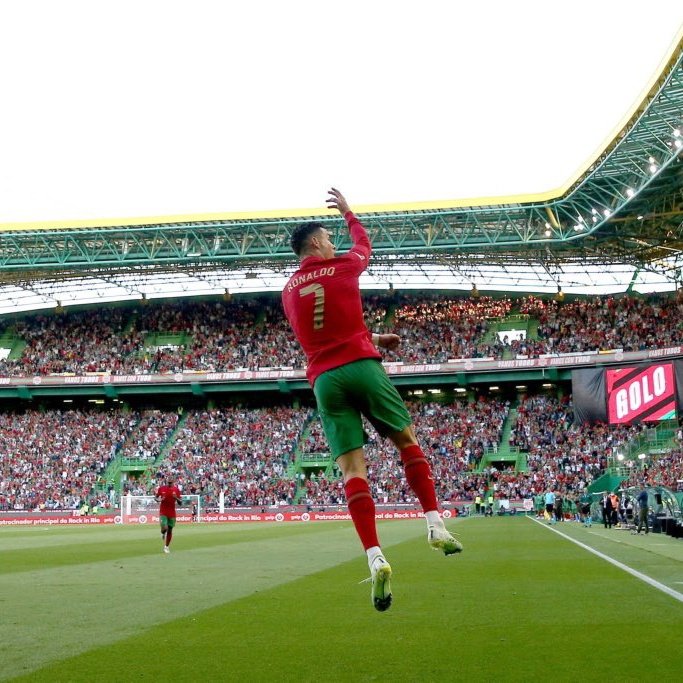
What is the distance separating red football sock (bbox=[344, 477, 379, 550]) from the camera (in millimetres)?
5516

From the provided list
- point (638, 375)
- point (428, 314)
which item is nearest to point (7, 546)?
point (638, 375)

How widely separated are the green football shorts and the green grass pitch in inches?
49.6

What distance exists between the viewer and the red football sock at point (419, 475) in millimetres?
5715

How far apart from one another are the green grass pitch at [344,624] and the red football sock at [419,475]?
851 millimetres

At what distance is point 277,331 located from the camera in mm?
59062

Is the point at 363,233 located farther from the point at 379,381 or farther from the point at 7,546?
the point at 7,546

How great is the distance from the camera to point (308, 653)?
5.01m

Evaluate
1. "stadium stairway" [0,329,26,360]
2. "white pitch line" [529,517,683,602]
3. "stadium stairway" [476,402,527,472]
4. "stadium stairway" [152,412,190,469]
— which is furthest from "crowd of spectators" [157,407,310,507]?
"white pitch line" [529,517,683,602]

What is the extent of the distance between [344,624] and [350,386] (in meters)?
1.85

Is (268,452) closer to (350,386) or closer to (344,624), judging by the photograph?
(344,624)

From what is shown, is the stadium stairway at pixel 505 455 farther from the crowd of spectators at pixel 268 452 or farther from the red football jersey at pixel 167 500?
the red football jersey at pixel 167 500

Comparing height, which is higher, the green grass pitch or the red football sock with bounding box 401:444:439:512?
the red football sock with bounding box 401:444:439:512

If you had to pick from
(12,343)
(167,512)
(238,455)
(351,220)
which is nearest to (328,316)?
(351,220)

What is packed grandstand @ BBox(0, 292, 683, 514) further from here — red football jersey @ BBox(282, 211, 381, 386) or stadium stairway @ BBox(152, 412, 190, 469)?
red football jersey @ BBox(282, 211, 381, 386)
